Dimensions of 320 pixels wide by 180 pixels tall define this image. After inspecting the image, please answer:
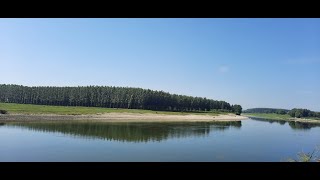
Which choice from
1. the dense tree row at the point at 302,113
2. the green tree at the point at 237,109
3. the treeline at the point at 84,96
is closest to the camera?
the treeline at the point at 84,96

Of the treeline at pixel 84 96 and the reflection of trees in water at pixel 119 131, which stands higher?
the treeline at pixel 84 96

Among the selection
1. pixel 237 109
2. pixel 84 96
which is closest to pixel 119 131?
pixel 84 96

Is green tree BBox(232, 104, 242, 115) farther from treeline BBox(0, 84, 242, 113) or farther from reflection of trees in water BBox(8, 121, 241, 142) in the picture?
reflection of trees in water BBox(8, 121, 241, 142)

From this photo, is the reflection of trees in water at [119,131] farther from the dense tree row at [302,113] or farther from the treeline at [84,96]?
the dense tree row at [302,113]

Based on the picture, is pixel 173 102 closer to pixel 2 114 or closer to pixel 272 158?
pixel 2 114

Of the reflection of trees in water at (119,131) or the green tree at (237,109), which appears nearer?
the reflection of trees in water at (119,131)

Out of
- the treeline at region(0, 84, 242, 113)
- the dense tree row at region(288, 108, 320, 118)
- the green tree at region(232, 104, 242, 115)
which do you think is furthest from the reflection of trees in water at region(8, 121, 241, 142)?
the green tree at region(232, 104, 242, 115)

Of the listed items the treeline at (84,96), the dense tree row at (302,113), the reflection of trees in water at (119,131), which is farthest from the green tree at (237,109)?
the reflection of trees in water at (119,131)

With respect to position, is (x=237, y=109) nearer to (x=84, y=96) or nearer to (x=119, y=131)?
(x=84, y=96)

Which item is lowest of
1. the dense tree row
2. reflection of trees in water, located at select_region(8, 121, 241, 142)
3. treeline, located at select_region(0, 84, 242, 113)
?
reflection of trees in water, located at select_region(8, 121, 241, 142)

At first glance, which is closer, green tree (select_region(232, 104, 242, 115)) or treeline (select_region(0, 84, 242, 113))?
treeline (select_region(0, 84, 242, 113))

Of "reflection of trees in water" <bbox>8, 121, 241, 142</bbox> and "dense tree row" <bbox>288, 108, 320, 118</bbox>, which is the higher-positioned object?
"dense tree row" <bbox>288, 108, 320, 118</bbox>

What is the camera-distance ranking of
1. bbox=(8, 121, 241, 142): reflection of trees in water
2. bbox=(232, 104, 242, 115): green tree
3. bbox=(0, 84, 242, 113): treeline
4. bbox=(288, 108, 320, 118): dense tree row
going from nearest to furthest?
bbox=(8, 121, 241, 142): reflection of trees in water → bbox=(0, 84, 242, 113): treeline → bbox=(288, 108, 320, 118): dense tree row → bbox=(232, 104, 242, 115): green tree

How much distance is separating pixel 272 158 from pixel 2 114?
38.8m
